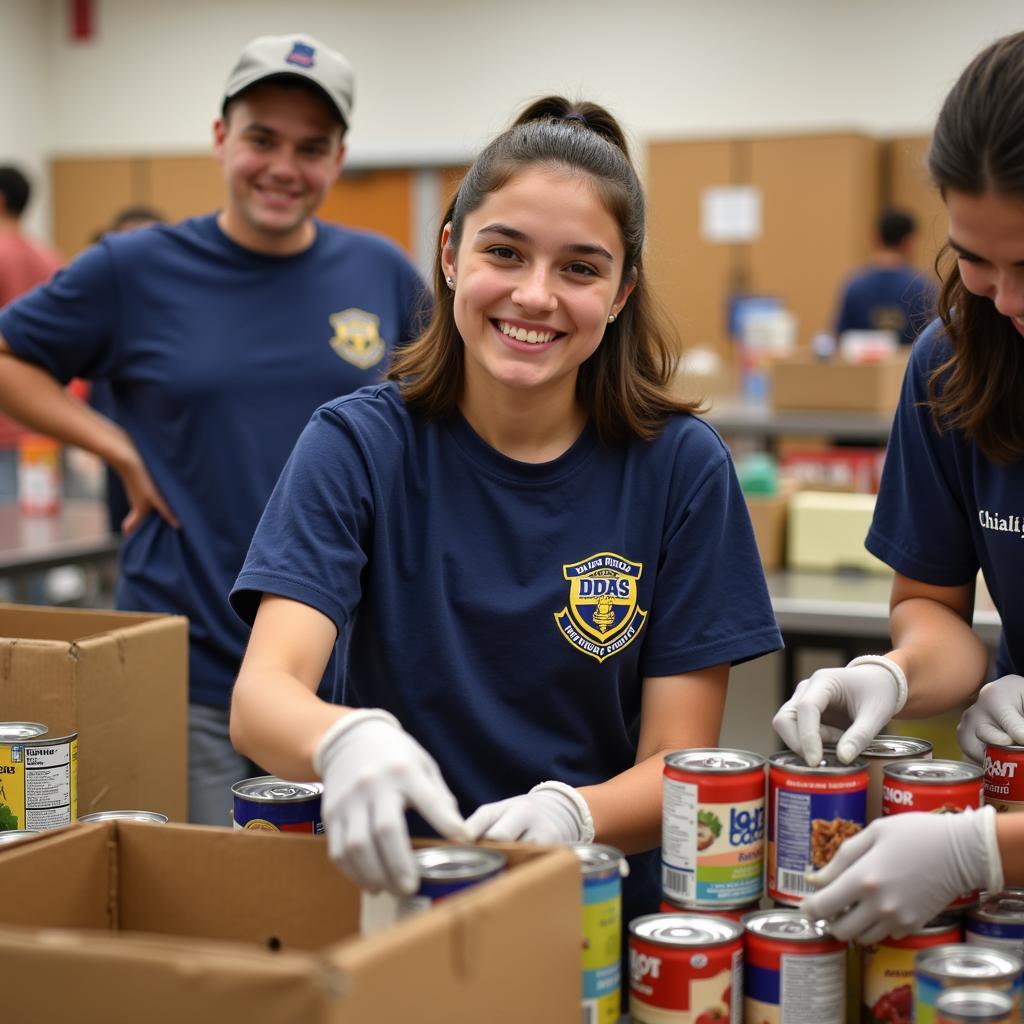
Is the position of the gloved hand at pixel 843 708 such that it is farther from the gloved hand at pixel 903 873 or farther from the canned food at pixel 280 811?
the canned food at pixel 280 811

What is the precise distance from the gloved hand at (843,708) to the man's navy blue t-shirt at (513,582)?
0.14 meters

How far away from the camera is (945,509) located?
1633 millimetres

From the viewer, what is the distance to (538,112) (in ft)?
5.65

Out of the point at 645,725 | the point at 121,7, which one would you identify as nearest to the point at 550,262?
the point at 645,725

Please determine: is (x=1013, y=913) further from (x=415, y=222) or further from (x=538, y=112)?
(x=415, y=222)

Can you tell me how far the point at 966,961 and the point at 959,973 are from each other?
48 mm

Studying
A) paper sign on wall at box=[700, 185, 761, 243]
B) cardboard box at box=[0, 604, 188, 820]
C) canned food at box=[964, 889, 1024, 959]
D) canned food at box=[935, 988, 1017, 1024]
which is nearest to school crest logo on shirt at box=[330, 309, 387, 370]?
cardboard box at box=[0, 604, 188, 820]

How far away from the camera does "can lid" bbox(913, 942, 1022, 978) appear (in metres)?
0.99

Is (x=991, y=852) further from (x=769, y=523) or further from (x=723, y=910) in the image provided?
(x=769, y=523)

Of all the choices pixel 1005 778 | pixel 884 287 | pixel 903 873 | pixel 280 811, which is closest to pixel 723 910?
pixel 903 873

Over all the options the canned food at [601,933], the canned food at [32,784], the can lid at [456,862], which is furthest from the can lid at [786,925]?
the canned food at [32,784]

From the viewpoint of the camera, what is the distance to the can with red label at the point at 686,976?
1.07 meters

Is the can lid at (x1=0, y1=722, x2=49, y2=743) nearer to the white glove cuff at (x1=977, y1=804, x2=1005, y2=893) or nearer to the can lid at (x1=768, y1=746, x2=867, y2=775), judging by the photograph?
the can lid at (x1=768, y1=746, x2=867, y2=775)

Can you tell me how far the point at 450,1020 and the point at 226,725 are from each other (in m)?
1.37
